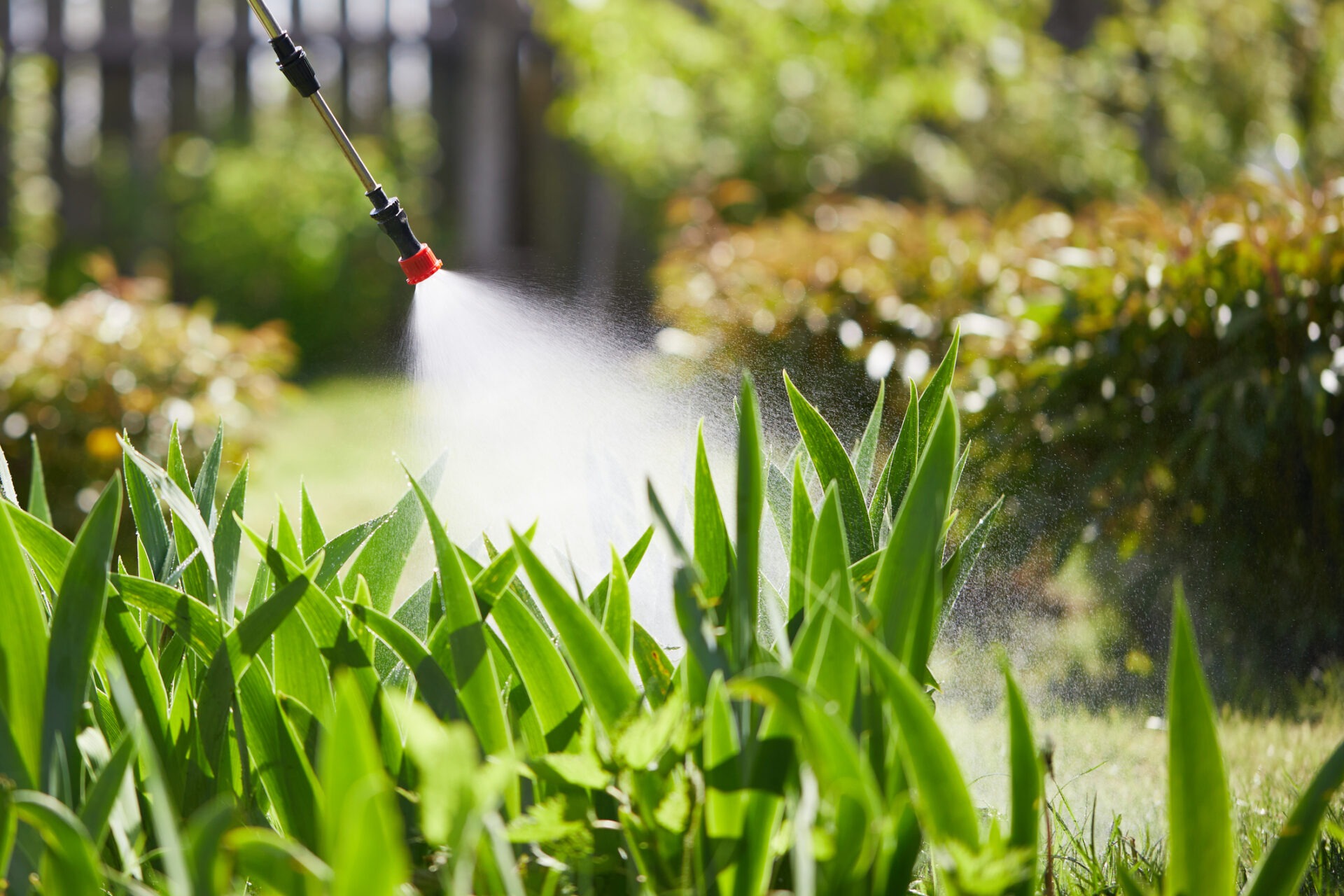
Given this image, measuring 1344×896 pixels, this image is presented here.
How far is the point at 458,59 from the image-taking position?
7953 mm

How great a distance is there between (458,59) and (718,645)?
776 cm

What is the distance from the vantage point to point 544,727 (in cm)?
103

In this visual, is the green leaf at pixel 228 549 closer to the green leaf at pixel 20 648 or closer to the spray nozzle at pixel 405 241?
the green leaf at pixel 20 648

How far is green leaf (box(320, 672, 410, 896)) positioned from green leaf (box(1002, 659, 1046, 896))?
442mm

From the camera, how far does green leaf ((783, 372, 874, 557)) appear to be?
115cm

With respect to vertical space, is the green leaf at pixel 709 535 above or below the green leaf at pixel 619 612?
above

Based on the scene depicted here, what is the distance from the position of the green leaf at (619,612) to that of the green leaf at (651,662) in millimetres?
47

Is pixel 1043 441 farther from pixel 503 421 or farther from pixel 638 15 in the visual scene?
pixel 638 15

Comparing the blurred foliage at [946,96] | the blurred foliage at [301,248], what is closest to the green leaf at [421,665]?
the blurred foliage at [946,96]

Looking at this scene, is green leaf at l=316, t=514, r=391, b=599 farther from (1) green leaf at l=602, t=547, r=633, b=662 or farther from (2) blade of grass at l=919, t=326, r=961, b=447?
(2) blade of grass at l=919, t=326, r=961, b=447

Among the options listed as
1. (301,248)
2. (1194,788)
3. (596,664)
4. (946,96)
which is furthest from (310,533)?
(301,248)

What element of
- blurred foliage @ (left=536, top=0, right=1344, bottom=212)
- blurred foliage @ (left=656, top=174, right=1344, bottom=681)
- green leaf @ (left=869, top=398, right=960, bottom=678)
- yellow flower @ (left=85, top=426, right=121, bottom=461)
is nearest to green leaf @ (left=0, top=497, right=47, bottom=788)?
green leaf @ (left=869, top=398, right=960, bottom=678)

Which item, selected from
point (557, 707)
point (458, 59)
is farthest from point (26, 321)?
point (458, 59)

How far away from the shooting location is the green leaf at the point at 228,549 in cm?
113
